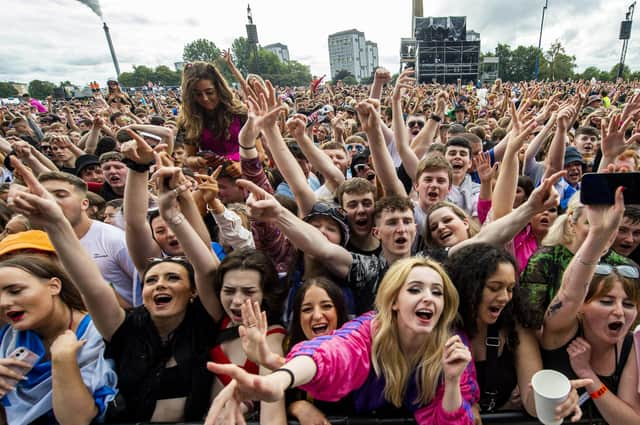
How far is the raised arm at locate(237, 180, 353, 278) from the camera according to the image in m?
2.04

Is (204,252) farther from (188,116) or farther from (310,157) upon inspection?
(188,116)

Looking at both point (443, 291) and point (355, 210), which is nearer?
point (443, 291)

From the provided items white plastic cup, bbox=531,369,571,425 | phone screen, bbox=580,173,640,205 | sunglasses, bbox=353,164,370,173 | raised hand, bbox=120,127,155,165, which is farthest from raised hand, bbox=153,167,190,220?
sunglasses, bbox=353,164,370,173

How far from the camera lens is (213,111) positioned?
3.63 metres

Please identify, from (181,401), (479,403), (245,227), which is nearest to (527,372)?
(479,403)

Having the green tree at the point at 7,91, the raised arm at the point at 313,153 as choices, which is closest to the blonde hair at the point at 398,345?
the raised arm at the point at 313,153

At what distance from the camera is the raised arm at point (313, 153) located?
10.1ft

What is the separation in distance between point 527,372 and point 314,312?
116 centimetres

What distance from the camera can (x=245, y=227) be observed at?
275cm

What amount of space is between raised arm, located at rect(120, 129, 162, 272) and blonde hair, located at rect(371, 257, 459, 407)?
5.34ft

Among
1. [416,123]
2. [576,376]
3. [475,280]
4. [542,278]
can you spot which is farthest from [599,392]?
[416,123]

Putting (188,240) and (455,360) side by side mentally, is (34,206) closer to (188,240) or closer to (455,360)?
(188,240)

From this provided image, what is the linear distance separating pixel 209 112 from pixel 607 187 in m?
3.41

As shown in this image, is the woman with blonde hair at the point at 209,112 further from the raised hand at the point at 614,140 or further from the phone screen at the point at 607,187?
the raised hand at the point at 614,140
